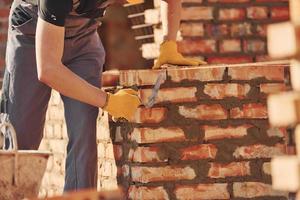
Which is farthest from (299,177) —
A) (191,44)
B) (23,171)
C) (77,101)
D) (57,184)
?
(191,44)

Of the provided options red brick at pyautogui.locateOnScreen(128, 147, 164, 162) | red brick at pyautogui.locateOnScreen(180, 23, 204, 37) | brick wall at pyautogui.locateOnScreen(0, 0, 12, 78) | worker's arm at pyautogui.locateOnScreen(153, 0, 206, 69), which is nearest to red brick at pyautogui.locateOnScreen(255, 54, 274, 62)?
red brick at pyautogui.locateOnScreen(180, 23, 204, 37)

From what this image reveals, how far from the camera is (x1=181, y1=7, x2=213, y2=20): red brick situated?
15.5ft

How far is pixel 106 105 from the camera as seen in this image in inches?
132

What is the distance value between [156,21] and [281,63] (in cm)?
131

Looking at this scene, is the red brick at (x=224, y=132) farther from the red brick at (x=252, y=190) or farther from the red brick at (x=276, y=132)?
the red brick at (x=252, y=190)

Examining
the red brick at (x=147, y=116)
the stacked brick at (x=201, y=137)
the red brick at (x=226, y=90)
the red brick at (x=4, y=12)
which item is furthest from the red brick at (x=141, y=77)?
the red brick at (x=4, y=12)

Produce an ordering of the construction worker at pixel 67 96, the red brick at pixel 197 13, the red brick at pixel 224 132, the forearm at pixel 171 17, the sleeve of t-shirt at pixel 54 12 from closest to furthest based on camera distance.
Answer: the sleeve of t-shirt at pixel 54 12
the construction worker at pixel 67 96
the red brick at pixel 224 132
the forearm at pixel 171 17
the red brick at pixel 197 13

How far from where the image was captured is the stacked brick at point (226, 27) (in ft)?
15.6

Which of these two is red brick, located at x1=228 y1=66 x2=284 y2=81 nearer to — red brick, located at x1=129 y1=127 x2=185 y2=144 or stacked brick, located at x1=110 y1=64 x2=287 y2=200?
stacked brick, located at x1=110 y1=64 x2=287 y2=200

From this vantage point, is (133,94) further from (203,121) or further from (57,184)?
(57,184)

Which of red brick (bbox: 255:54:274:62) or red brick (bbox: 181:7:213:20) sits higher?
red brick (bbox: 181:7:213:20)

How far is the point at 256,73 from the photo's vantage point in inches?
143

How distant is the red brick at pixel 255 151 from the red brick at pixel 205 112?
170 millimetres

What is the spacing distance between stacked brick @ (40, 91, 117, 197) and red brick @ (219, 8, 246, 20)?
118 cm
